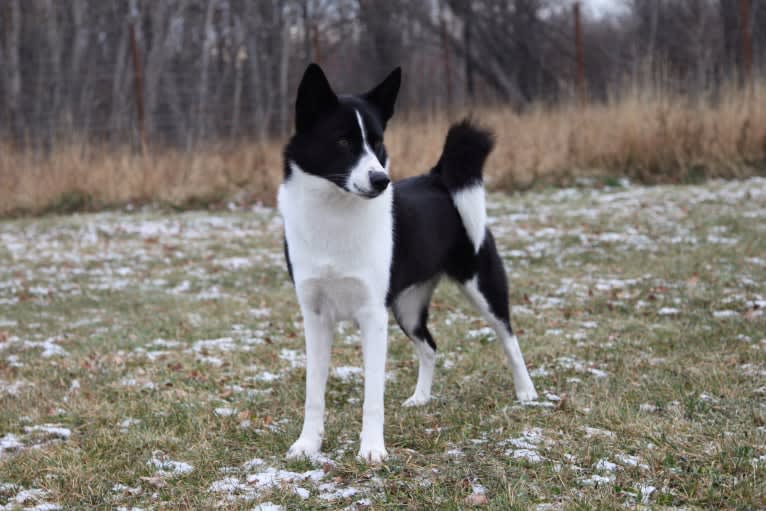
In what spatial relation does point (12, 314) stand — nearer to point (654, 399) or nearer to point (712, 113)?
point (654, 399)

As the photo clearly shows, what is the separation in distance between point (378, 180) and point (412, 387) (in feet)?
4.49

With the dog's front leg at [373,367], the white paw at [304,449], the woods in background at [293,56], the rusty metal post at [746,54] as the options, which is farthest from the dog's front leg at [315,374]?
the rusty metal post at [746,54]

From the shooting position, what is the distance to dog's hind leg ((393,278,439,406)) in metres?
3.29

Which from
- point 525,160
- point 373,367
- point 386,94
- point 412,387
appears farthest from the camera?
point 525,160

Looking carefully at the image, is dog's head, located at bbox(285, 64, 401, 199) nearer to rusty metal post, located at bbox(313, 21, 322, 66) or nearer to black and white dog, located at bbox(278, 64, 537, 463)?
black and white dog, located at bbox(278, 64, 537, 463)

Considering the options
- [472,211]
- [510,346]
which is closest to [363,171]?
[472,211]

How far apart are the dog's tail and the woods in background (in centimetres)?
824

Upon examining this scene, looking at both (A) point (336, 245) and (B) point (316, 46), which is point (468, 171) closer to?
(A) point (336, 245)

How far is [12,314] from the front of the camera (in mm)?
5094

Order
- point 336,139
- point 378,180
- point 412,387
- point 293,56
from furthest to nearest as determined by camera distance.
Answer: point 293,56, point 412,387, point 336,139, point 378,180

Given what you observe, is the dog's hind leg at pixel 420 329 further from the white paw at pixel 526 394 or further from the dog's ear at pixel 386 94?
the dog's ear at pixel 386 94

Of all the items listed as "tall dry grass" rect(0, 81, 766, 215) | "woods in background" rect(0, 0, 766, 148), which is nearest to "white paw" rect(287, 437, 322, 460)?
"tall dry grass" rect(0, 81, 766, 215)

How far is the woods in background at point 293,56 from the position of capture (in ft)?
39.6

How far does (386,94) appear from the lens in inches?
110
